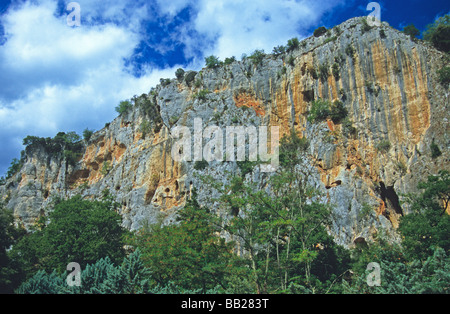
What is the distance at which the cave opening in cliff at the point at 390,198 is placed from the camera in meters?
31.0

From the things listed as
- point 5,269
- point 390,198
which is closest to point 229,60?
point 390,198

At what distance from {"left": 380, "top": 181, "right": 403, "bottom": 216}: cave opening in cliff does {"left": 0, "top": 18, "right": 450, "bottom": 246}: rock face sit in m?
0.09

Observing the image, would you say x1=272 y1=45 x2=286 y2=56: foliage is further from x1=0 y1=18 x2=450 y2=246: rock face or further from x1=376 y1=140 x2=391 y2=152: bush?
x1=376 y1=140 x2=391 y2=152: bush

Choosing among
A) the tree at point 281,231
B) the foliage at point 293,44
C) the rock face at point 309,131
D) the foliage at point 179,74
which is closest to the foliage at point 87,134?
the rock face at point 309,131

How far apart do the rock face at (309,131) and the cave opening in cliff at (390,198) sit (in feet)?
0.30

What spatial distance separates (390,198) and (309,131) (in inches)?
422

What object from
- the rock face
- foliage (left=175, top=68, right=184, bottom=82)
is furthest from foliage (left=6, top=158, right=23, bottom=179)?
foliage (left=175, top=68, right=184, bottom=82)

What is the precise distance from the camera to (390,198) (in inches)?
1238

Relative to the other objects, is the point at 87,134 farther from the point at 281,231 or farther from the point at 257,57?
the point at 281,231

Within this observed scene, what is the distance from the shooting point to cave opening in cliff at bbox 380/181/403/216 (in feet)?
102

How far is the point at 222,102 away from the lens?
46.9 metres

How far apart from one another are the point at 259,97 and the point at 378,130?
15852 mm
